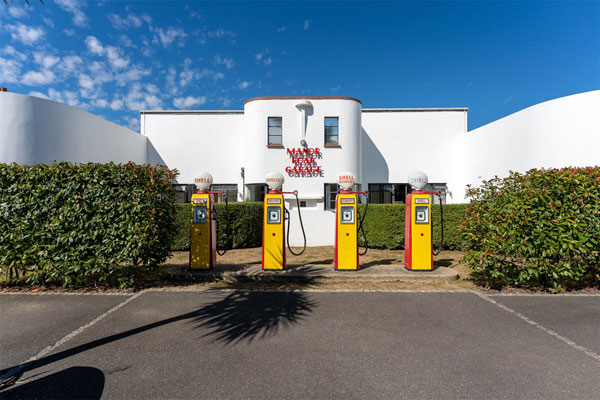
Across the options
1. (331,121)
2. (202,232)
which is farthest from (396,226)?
(331,121)

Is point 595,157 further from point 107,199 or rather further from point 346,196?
point 107,199

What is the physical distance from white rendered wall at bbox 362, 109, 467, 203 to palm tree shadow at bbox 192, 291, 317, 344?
12.4 meters

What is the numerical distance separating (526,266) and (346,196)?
3479mm

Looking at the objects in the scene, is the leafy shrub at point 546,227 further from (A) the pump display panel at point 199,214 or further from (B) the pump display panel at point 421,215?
(A) the pump display panel at point 199,214

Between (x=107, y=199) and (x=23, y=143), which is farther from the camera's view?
(x=23, y=143)

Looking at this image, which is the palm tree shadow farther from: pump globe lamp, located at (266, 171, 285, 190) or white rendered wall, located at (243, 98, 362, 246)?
white rendered wall, located at (243, 98, 362, 246)

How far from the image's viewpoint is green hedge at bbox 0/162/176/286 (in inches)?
206

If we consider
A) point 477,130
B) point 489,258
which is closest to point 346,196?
point 489,258

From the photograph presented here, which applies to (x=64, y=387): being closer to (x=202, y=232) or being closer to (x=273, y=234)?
(x=202, y=232)

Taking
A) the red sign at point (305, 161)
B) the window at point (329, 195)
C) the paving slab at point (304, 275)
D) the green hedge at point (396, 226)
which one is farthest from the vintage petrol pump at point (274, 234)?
the window at point (329, 195)

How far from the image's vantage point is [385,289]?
5.45 metres

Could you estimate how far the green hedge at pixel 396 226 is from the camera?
31.0 ft

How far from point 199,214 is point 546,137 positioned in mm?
12066

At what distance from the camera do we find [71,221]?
5254mm
